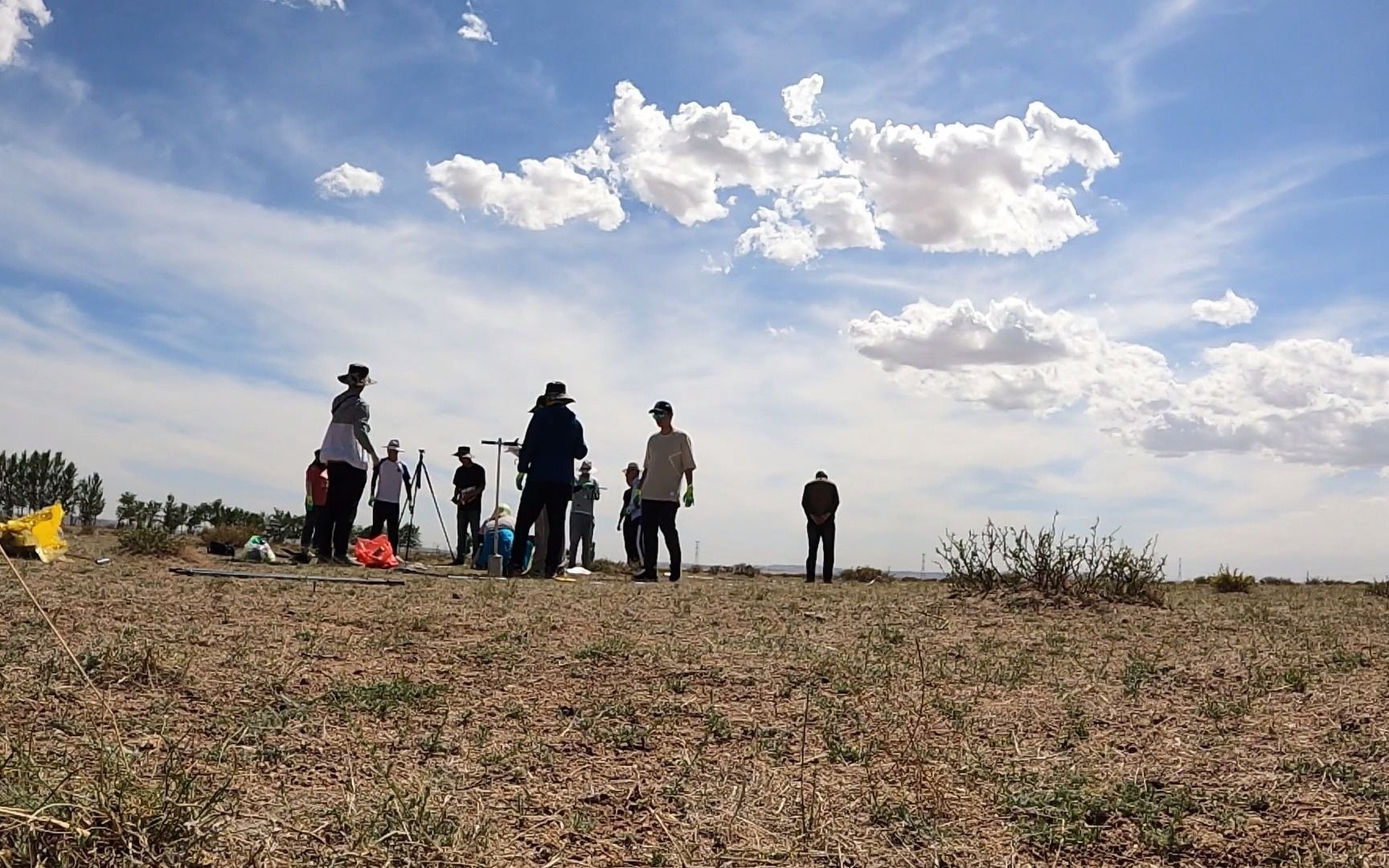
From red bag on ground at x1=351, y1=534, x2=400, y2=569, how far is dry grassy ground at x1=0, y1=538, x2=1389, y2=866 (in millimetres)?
5027

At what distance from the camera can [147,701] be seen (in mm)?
4137

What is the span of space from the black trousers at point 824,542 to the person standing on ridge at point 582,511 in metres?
3.02

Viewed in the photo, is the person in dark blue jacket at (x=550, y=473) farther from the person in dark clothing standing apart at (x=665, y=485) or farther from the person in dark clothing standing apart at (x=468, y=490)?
the person in dark clothing standing apart at (x=468, y=490)

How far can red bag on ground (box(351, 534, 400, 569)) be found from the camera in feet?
39.2

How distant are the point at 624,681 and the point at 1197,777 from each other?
2.31 m

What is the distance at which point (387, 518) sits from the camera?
50.0 ft

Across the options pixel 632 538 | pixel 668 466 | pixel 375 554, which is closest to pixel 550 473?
pixel 668 466

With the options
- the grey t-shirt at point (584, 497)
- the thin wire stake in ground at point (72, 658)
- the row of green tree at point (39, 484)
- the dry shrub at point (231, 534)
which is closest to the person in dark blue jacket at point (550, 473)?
the grey t-shirt at point (584, 497)

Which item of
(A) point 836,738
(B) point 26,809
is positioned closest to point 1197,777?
(A) point 836,738

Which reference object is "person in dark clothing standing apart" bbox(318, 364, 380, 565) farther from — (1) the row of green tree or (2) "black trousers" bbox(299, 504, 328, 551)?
(1) the row of green tree

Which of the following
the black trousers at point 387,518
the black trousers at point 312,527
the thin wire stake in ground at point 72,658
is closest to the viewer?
the thin wire stake in ground at point 72,658

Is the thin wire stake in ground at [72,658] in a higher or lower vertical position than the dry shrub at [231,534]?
lower

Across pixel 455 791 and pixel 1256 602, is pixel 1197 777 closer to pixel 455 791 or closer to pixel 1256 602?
pixel 455 791

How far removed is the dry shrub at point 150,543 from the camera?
11.4 m
